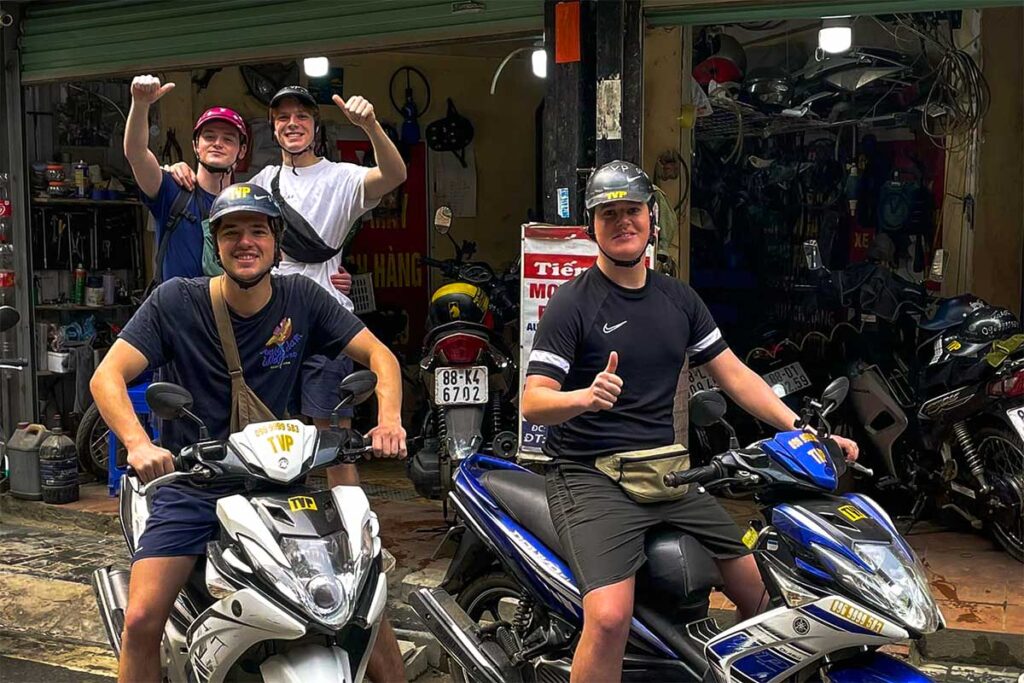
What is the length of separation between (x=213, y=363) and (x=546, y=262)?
192cm

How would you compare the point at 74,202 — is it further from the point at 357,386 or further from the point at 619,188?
the point at 619,188

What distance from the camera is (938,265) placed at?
23.0ft

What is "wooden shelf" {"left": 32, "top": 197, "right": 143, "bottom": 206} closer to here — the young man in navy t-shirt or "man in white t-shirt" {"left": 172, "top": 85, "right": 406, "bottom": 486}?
"man in white t-shirt" {"left": 172, "top": 85, "right": 406, "bottom": 486}

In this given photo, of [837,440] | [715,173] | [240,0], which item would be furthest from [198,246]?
[715,173]

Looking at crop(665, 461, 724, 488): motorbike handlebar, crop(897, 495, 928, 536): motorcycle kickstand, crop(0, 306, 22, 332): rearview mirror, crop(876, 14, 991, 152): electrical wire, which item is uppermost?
crop(876, 14, 991, 152): electrical wire

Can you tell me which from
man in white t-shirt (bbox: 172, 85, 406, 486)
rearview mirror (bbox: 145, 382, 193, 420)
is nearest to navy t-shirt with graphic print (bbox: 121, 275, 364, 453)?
rearview mirror (bbox: 145, 382, 193, 420)

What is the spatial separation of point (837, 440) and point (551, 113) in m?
2.46

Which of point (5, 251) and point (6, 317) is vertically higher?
point (5, 251)

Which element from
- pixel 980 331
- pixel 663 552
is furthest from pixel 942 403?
pixel 663 552

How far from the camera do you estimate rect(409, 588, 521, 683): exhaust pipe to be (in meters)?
3.79

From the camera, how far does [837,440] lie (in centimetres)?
354

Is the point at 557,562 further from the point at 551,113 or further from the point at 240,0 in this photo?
the point at 240,0

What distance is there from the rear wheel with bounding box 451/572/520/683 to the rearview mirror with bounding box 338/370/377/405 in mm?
936

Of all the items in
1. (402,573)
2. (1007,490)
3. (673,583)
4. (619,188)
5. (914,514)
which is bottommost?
(402,573)
